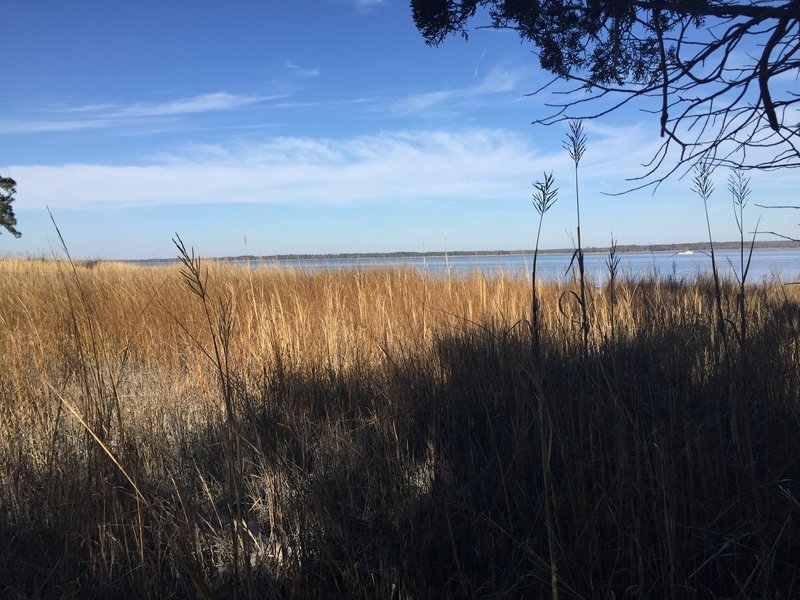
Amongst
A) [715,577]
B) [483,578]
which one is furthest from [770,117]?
[483,578]

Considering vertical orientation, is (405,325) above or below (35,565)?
above

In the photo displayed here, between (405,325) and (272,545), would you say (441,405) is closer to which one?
(272,545)

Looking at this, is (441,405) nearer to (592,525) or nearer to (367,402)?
(367,402)

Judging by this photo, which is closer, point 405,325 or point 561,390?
point 561,390

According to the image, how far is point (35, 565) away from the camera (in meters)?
1.58

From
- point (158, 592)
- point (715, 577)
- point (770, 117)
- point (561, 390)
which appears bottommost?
point (715, 577)

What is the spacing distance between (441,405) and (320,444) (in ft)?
2.37

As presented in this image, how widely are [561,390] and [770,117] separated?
1.60m

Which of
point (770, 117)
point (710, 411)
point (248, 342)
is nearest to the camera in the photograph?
point (770, 117)

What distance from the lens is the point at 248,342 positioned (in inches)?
159

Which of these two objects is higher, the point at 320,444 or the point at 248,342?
the point at 248,342

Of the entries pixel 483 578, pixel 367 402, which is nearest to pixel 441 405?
pixel 367 402

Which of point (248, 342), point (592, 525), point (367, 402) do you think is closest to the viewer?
point (592, 525)

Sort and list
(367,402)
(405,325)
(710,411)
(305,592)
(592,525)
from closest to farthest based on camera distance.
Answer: (305,592), (592,525), (710,411), (367,402), (405,325)
